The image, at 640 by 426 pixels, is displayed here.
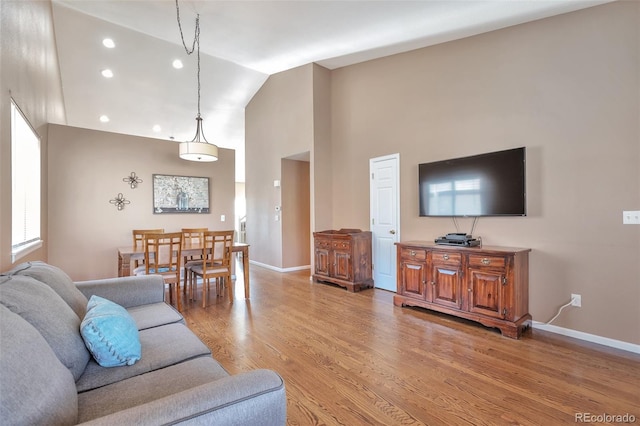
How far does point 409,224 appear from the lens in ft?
13.8

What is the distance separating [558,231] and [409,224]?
1.69m

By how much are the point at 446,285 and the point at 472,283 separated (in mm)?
284

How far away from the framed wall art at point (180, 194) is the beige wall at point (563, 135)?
12.4ft

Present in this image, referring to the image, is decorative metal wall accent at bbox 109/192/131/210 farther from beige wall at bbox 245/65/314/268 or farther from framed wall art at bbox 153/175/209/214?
beige wall at bbox 245/65/314/268

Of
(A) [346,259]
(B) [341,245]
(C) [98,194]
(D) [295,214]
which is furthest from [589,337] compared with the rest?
(C) [98,194]

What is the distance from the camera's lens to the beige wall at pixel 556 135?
101 inches

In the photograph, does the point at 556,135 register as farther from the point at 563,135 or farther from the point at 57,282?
the point at 57,282

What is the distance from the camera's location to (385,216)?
455cm

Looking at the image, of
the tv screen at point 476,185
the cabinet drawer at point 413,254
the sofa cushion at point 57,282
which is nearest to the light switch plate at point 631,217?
the tv screen at point 476,185

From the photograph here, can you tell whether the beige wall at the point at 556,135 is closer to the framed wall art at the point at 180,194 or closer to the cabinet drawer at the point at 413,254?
the cabinet drawer at the point at 413,254

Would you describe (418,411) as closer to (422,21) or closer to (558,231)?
(558,231)

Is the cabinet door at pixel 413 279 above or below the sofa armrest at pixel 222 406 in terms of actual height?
below

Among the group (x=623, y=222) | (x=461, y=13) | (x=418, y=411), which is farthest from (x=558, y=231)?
(x=461, y=13)

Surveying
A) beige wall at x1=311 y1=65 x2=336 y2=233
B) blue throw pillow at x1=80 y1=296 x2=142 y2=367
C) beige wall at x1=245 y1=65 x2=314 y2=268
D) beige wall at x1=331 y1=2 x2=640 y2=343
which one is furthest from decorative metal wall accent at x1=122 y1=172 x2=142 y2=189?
beige wall at x1=331 y1=2 x2=640 y2=343
